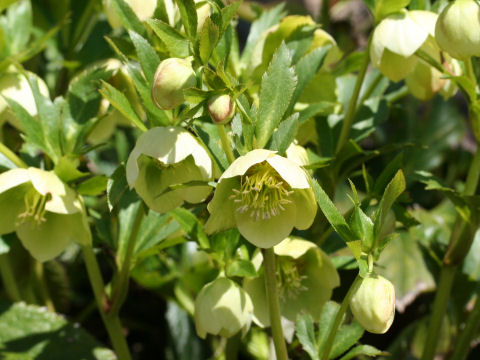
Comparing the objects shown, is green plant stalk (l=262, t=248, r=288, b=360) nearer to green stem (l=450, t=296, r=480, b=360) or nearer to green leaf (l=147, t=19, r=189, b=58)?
green leaf (l=147, t=19, r=189, b=58)

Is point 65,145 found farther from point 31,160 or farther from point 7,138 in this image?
point 7,138

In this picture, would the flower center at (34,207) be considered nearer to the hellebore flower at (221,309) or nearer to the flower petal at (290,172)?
the hellebore flower at (221,309)

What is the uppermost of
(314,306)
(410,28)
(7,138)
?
(410,28)

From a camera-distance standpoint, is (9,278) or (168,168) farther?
(9,278)

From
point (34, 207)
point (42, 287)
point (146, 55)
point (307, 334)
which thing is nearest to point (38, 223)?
point (34, 207)

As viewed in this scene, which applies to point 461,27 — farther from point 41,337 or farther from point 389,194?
point 41,337

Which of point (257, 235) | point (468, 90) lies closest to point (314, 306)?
point (257, 235)
